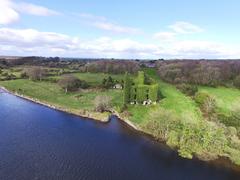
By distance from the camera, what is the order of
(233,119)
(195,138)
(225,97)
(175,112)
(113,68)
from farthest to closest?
(113,68), (225,97), (175,112), (233,119), (195,138)

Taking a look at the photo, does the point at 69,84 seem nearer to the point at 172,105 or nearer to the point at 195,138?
the point at 172,105

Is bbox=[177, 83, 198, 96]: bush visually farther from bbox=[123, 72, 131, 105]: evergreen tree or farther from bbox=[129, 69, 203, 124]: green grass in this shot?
bbox=[123, 72, 131, 105]: evergreen tree

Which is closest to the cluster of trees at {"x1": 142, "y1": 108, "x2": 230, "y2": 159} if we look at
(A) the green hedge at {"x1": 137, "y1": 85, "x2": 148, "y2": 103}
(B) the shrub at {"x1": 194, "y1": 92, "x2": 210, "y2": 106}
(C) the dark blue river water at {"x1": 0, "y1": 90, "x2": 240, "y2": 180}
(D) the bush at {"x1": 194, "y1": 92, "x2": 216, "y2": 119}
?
(C) the dark blue river water at {"x1": 0, "y1": 90, "x2": 240, "y2": 180}

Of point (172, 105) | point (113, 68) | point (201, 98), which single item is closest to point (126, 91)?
point (172, 105)

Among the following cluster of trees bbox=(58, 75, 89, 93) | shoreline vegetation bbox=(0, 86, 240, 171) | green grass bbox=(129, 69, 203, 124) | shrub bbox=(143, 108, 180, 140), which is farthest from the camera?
cluster of trees bbox=(58, 75, 89, 93)

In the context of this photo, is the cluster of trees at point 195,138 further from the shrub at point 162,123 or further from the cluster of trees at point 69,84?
the cluster of trees at point 69,84

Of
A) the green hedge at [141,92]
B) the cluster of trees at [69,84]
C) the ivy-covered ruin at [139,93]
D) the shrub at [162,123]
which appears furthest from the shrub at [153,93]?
the cluster of trees at [69,84]
